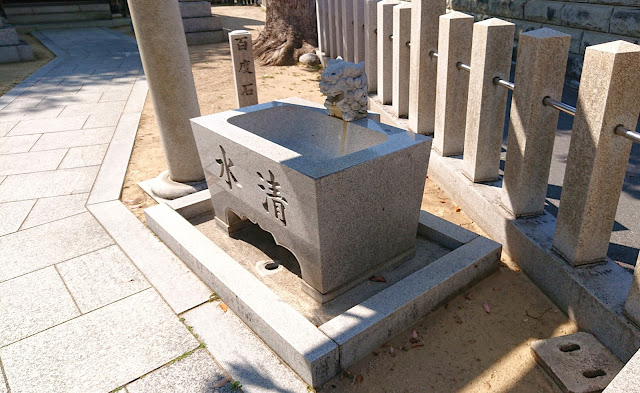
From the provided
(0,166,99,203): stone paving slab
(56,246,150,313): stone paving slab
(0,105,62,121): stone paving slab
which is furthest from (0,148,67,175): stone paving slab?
(56,246,150,313): stone paving slab

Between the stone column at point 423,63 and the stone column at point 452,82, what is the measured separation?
0.42 metres

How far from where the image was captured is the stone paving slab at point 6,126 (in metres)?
7.07

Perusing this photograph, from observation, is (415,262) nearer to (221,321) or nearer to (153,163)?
(221,321)

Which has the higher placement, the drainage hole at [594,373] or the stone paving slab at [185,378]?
the drainage hole at [594,373]

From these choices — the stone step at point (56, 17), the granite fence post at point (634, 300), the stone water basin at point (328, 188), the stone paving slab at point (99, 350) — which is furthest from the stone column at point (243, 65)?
the stone step at point (56, 17)

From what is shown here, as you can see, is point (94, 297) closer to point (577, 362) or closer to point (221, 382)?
point (221, 382)

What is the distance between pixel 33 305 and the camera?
3.29 metres

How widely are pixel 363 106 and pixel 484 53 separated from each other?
3.45 feet

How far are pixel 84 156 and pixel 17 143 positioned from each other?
4.63 ft

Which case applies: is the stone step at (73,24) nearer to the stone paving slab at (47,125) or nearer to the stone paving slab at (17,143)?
the stone paving slab at (47,125)

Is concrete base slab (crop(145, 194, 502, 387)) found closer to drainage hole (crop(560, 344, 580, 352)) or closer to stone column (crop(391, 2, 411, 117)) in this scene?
drainage hole (crop(560, 344, 580, 352))

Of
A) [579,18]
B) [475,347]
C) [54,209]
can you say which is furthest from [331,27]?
[475,347]

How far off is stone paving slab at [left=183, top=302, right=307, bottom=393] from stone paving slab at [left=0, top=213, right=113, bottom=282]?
153cm

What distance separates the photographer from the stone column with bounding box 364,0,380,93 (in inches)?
243
